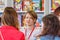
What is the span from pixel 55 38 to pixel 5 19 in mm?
755

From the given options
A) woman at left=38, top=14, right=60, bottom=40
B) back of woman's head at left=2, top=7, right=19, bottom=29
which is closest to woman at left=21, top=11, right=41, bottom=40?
back of woman's head at left=2, top=7, right=19, bottom=29

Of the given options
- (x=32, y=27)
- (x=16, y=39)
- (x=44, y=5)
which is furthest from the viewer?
(x=44, y=5)

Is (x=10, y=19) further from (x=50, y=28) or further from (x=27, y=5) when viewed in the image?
(x=27, y=5)

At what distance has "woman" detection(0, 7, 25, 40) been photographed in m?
2.63

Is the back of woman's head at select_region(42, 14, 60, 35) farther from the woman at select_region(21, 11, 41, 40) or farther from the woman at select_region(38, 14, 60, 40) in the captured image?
the woman at select_region(21, 11, 41, 40)

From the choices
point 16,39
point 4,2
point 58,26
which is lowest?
point 16,39

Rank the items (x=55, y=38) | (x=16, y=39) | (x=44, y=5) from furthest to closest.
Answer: (x=44, y=5) → (x=16, y=39) → (x=55, y=38)

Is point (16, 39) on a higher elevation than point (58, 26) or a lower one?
lower

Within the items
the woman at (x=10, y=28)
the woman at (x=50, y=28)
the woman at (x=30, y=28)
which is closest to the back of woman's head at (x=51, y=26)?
the woman at (x=50, y=28)

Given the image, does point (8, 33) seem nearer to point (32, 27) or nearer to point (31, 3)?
point (32, 27)

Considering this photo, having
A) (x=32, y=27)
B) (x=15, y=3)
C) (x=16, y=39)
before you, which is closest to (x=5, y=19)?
(x=16, y=39)

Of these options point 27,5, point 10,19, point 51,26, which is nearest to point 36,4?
point 27,5

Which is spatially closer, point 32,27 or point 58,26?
point 58,26

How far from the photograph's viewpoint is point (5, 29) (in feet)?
8.73
